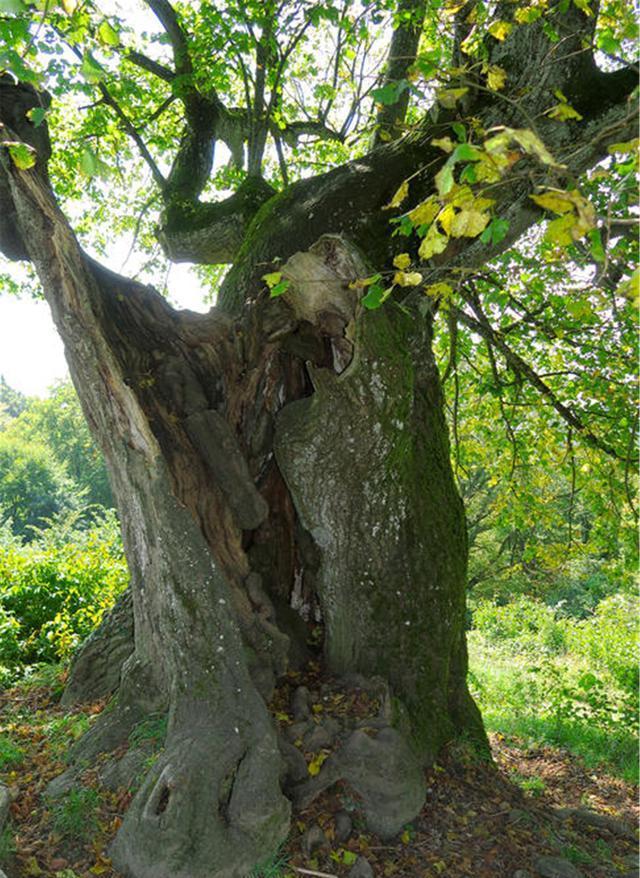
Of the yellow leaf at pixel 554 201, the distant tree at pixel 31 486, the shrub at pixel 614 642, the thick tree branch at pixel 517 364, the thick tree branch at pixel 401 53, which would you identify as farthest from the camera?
the distant tree at pixel 31 486

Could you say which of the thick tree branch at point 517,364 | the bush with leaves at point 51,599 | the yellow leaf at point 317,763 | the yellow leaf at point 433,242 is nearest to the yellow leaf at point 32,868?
the yellow leaf at point 317,763

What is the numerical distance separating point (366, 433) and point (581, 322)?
14.0 feet

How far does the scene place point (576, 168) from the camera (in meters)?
4.38

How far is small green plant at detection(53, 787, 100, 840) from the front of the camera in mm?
3451

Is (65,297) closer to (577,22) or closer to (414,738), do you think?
(414,738)

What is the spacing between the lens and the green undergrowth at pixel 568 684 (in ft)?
22.1

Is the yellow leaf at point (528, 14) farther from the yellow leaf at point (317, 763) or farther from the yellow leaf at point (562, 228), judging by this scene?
the yellow leaf at point (317, 763)

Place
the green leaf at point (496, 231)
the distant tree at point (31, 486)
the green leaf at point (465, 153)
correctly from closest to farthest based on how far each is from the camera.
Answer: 1. the green leaf at point (465, 153)
2. the green leaf at point (496, 231)
3. the distant tree at point (31, 486)

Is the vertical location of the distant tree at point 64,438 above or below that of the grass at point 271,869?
above

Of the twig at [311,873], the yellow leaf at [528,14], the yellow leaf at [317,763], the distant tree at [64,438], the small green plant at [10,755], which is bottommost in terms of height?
the twig at [311,873]

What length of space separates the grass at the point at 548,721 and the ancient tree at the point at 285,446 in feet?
7.65

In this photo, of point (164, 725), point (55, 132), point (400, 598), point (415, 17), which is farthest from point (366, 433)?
point (55, 132)

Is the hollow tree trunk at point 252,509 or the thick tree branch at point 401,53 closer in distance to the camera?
the hollow tree trunk at point 252,509

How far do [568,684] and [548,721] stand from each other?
277 cm
